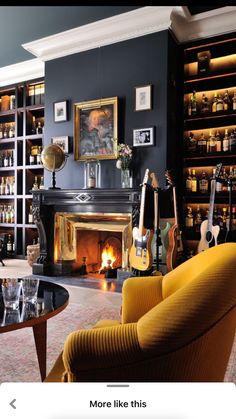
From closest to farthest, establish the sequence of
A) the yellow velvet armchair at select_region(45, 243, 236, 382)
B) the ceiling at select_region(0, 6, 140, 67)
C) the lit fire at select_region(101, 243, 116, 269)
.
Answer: the ceiling at select_region(0, 6, 140, 67) → the yellow velvet armchair at select_region(45, 243, 236, 382) → the lit fire at select_region(101, 243, 116, 269)

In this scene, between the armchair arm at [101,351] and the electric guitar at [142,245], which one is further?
the electric guitar at [142,245]

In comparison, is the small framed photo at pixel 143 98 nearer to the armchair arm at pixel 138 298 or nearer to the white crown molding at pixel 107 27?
the armchair arm at pixel 138 298

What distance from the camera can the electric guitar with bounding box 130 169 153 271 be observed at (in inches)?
113

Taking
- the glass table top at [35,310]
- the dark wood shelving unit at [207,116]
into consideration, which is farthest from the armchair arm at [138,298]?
the dark wood shelving unit at [207,116]

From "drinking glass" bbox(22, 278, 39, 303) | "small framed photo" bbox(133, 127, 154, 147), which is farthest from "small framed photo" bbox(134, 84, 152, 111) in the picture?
"drinking glass" bbox(22, 278, 39, 303)

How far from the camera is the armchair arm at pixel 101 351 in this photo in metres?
0.69

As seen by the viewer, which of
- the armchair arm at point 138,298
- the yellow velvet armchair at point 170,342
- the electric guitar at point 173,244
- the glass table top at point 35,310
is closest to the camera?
the yellow velvet armchair at point 170,342

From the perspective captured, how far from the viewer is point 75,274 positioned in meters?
3.65

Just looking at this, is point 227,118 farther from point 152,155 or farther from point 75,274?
point 75,274

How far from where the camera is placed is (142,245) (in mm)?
2893

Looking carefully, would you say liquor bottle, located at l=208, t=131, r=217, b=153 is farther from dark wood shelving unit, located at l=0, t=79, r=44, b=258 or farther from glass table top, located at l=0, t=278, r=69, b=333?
glass table top, located at l=0, t=278, r=69, b=333

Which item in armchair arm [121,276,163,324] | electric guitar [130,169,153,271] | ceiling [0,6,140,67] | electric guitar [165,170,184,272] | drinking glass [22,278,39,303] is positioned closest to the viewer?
ceiling [0,6,140,67]

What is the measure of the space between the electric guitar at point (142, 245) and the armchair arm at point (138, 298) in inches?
57.7

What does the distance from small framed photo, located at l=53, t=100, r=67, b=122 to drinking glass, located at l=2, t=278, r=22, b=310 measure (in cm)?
276
